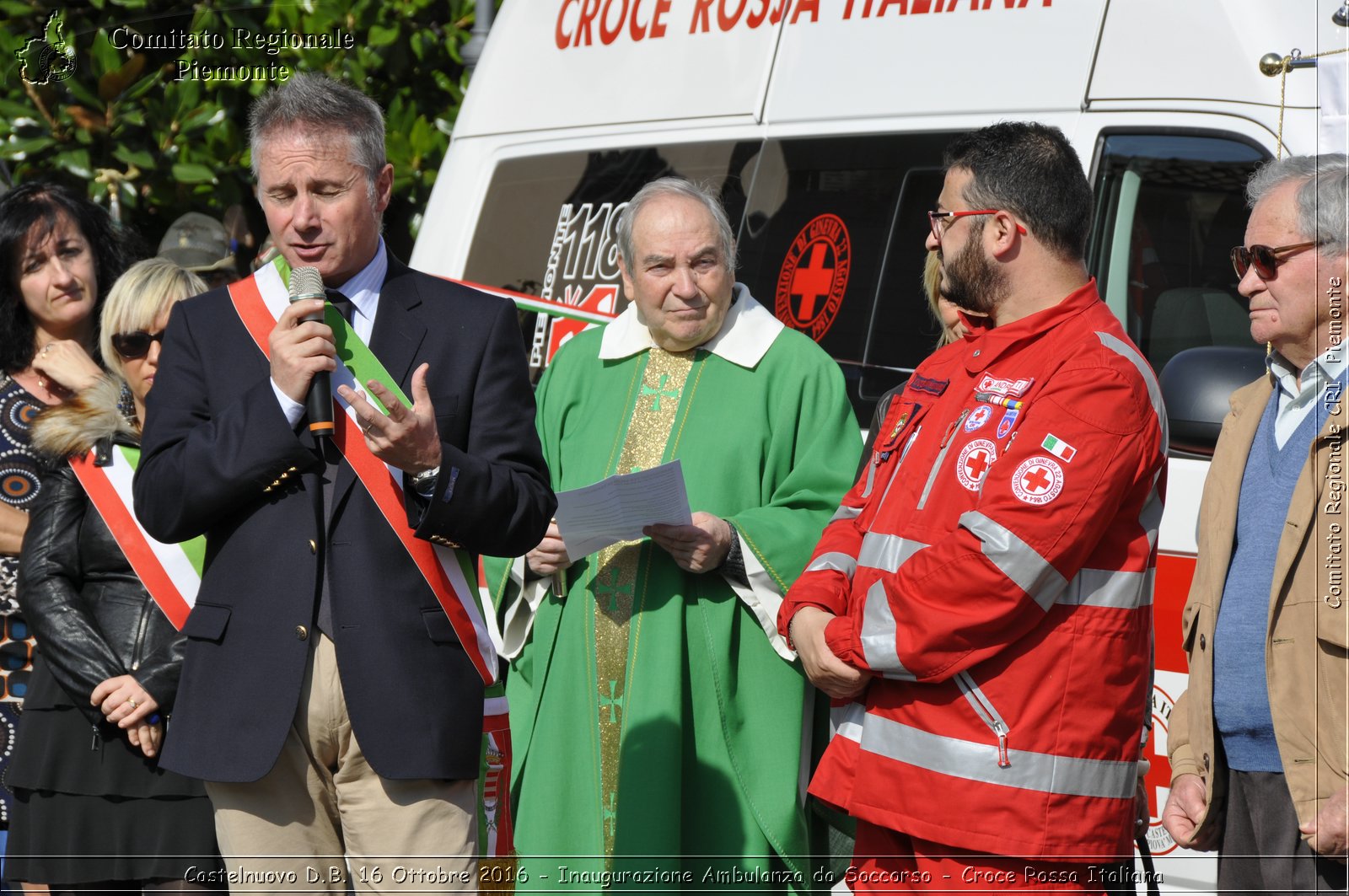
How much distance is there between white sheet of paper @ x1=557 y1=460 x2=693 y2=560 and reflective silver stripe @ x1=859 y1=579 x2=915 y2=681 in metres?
0.67

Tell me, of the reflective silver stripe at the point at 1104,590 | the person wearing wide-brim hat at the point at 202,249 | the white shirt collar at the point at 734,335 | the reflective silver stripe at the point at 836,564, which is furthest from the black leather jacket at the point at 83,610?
the reflective silver stripe at the point at 1104,590

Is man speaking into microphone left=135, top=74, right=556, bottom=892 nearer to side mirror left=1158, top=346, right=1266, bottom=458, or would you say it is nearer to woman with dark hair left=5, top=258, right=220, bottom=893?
woman with dark hair left=5, top=258, right=220, bottom=893

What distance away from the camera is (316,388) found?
9.09 ft

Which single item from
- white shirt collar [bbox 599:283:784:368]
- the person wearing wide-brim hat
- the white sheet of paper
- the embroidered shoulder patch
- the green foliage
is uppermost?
the green foliage

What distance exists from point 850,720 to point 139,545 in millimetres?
1762

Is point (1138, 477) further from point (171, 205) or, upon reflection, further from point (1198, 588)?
point (171, 205)

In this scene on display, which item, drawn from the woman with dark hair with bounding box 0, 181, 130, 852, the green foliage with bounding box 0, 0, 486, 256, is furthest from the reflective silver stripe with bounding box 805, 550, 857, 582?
the green foliage with bounding box 0, 0, 486, 256

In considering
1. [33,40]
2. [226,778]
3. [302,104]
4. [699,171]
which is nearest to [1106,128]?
[699,171]

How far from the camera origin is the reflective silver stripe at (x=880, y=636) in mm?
2951

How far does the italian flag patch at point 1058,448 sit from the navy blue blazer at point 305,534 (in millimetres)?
933

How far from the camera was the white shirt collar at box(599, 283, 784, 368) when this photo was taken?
408cm

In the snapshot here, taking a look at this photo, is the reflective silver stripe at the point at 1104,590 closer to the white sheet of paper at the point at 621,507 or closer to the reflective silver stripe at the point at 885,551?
the reflective silver stripe at the point at 885,551

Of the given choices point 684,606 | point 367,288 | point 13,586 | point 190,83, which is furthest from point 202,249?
point 367,288

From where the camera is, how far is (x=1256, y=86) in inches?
156
